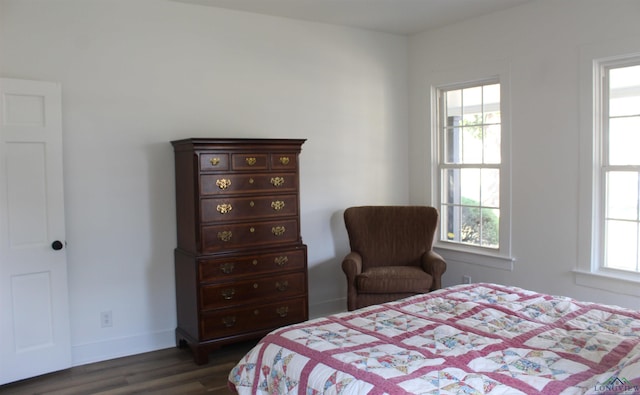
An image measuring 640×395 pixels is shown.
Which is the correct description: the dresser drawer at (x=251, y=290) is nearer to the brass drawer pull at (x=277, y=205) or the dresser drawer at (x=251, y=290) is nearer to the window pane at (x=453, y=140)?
the brass drawer pull at (x=277, y=205)

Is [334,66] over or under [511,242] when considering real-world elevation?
over

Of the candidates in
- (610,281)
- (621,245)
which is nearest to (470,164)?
(621,245)

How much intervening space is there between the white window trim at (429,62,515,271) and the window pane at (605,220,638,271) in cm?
79

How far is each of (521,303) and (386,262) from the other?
1.99 meters

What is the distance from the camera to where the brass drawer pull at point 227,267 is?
3930 millimetres

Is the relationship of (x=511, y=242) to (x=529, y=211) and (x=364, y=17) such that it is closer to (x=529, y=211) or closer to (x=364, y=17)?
(x=529, y=211)

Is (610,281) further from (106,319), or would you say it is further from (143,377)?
(106,319)

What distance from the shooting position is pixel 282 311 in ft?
13.8

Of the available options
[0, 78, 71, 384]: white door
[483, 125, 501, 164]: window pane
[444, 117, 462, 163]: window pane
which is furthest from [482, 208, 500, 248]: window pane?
[0, 78, 71, 384]: white door

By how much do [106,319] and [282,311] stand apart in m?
1.30

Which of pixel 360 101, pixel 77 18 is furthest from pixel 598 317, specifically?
pixel 77 18

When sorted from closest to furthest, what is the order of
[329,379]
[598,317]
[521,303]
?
[329,379] → [598,317] → [521,303]

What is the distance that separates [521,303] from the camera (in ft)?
9.44

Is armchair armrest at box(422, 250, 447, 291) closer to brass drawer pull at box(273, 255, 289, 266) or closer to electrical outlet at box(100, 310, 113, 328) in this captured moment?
brass drawer pull at box(273, 255, 289, 266)
